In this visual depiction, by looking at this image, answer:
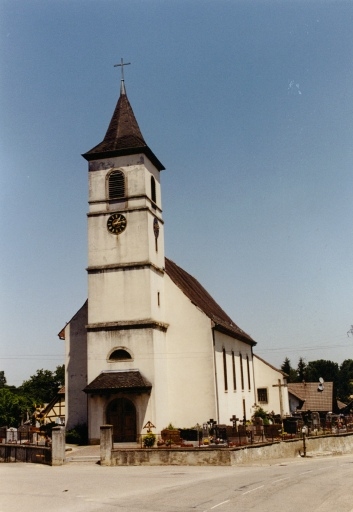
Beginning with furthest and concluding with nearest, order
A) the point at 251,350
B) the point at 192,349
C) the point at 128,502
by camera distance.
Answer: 1. the point at 251,350
2. the point at 192,349
3. the point at 128,502

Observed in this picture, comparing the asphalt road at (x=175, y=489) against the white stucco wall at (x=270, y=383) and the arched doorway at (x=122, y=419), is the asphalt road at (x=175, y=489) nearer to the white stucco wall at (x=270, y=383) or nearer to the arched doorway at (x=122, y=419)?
the arched doorway at (x=122, y=419)

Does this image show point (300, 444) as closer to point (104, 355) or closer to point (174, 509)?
point (104, 355)

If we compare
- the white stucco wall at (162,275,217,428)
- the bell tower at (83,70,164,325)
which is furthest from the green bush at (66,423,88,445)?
the bell tower at (83,70,164,325)

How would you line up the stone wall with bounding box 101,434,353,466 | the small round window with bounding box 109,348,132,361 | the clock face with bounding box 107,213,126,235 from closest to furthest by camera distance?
the stone wall with bounding box 101,434,353,466
the small round window with bounding box 109,348,132,361
the clock face with bounding box 107,213,126,235

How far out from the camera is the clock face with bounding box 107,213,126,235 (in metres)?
32.6

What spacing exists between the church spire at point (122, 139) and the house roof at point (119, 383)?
12469 mm

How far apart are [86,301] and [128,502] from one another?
822 inches

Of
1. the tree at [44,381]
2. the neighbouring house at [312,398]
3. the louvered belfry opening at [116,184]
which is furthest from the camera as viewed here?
the tree at [44,381]

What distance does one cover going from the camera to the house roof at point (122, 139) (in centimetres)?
3328

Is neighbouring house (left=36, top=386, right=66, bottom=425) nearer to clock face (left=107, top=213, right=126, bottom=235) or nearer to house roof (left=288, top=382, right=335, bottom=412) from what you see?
clock face (left=107, top=213, right=126, bottom=235)

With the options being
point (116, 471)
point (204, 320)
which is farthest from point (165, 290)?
point (116, 471)

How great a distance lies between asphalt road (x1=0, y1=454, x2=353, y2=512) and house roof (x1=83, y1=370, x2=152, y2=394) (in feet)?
21.1

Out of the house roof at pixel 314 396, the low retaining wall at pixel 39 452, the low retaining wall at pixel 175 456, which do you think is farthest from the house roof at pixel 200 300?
the house roof at pixel 314 396

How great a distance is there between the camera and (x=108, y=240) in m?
32.6
